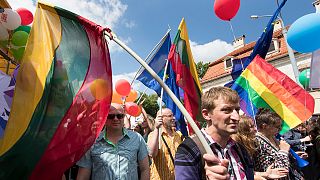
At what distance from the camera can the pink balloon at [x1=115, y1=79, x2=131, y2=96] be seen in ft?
18.4

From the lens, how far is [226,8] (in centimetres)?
466

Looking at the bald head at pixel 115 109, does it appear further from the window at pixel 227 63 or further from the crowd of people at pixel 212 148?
the window at pixel 227 63

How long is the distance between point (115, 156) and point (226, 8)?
9.76 feet

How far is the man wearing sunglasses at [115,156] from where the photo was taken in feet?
8.67

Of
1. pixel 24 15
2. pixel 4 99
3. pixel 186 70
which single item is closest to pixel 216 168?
pixel 4 99

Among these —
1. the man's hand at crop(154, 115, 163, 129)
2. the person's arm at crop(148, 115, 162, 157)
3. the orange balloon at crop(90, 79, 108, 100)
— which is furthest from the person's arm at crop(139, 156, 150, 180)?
the orange balloon at crop(90, 79, 108, 100)

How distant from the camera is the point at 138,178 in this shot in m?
2.87

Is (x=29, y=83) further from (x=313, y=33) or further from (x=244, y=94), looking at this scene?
(x=313, y=33)

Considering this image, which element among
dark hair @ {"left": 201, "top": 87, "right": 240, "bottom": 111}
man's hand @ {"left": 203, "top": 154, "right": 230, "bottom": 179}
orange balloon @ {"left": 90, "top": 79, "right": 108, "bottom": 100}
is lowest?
man's hand @ {"left": 203, "top": 154, "right": 230, "bottom": 179}

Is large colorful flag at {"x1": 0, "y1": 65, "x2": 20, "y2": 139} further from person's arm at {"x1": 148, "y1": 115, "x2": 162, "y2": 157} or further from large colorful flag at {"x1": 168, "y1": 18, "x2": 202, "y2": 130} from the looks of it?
large colorful flag at {"x1": 168, "y1": 18, "x2": 202, "y2": 130}

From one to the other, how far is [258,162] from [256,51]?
7.34ft

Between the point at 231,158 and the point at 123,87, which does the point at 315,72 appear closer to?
the point at 231,158

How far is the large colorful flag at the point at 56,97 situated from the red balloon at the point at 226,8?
2.71 meters

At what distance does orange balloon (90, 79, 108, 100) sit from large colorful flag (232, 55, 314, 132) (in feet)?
7.82
